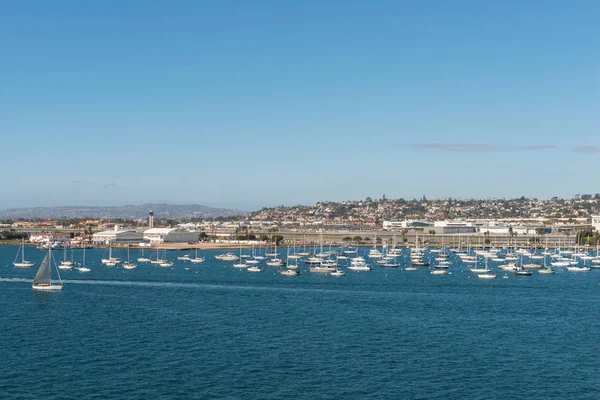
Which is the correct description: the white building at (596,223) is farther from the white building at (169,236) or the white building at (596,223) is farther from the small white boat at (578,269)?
the white building at (169,236)

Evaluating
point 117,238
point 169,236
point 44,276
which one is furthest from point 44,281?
point 169,236

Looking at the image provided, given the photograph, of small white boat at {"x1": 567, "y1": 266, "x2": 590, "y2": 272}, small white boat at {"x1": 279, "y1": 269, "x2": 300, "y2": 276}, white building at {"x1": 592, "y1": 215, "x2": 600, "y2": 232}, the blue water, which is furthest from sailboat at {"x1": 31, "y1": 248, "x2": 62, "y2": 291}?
white building at {"x1": 592, "y1": 215, "x2": 600, "y2": 232}

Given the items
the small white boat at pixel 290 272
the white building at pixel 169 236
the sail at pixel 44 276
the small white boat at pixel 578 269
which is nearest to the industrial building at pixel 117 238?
the white building at pixel 169 236

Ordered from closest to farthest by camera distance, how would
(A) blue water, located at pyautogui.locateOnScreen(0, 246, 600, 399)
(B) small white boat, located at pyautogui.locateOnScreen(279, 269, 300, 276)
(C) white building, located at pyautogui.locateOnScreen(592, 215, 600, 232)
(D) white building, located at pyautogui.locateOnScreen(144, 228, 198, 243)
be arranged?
(A) blue water, located at pyautogui.locateOnScreen(0, 246, 600, 399) < (B) small white boat, located at pyautogui.locateOnScreen(279, 269, 300, 276) < (D) white building, located at pyautogui.locateOnScreen(144, 228, 198, 243) < (C) white building, located at pyautogui.locateOnScreen(592, 215, 600, 232)

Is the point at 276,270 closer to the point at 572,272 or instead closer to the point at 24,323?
the point at 572,272

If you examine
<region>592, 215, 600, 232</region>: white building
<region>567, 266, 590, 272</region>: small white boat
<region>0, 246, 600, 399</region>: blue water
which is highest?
<region>592, 215, 600, 232</region>: white building

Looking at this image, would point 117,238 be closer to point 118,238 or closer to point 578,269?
point 118,238

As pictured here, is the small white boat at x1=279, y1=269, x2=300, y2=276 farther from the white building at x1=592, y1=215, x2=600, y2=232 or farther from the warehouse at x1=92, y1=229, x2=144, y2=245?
the white building at x1=592, y1=215, x2=600, y2=232
